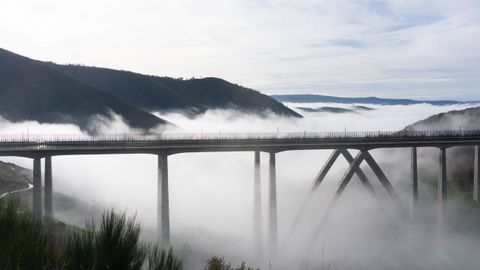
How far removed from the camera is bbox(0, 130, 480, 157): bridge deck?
217ft

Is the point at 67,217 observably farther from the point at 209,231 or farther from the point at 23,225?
the point at 23,225

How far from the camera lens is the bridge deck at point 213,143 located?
217ft

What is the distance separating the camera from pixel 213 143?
251ft

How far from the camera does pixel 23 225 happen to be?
17078 millimetres

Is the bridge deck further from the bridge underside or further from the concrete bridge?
the bridge underside

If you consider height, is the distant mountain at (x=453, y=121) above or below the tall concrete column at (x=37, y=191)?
above

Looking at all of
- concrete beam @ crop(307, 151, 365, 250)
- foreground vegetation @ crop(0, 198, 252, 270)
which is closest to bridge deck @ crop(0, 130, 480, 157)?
concrete beam @ crop(307, 151, 365, 250)

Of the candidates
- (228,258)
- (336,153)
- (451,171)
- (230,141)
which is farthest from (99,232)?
(451,171)

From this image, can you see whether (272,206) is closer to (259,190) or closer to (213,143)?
(259,190)

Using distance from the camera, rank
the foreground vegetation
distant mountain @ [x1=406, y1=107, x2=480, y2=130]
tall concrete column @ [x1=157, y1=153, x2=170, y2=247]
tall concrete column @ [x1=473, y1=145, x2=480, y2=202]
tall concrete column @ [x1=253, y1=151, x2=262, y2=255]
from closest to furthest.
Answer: the foreground vegetation, tall concrete column @ [x1=157, y1=153, x2=170, y2=247], tall concrete column @ [x1=253, y1=151, x2=262, y2=255], tall concrete column @ [x1=473, y1=145, x2=480, y2=202], distant mountain @ [x1=406, y1=107, x2=480, y2=130]

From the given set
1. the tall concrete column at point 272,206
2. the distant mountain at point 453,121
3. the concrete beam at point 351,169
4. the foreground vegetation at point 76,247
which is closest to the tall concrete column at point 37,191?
the tall concrete column at point 272,206

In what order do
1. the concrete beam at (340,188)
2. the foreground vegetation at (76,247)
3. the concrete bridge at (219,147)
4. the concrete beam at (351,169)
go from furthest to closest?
the concrete beam at (340,188)
the concrete beam at (351,169)
the concrete bridge at (219,147)
the foreground vegetation at (76,247)

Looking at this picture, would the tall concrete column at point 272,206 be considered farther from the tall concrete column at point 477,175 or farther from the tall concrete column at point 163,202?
the tall concrete column at point 477,175

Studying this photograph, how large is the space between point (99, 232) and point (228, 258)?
8576cm
